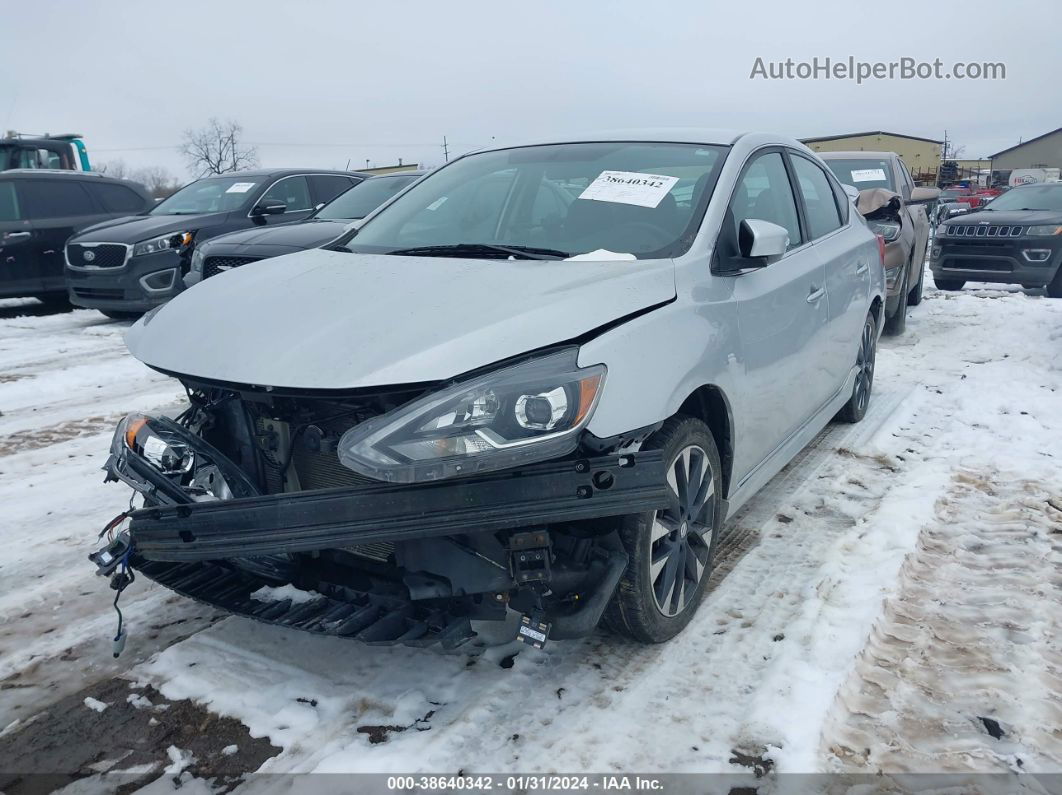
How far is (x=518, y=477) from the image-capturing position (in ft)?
7.39

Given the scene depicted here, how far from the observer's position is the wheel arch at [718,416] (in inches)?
117

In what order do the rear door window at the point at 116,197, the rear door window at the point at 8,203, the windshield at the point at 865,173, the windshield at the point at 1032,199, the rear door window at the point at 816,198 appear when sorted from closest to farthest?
the rear door window at the point at 816,198, the windshield at the point at 865,173, the rear door window at the point at 8,203, the rear door window at the point at 116,197, the windshield at the point at 1032,199

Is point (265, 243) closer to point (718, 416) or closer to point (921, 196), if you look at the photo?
point (718, 416)

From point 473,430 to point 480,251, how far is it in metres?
1.17

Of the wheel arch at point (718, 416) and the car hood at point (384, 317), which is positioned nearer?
the car hood at point (384, 317)

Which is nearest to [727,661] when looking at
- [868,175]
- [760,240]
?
[760,240]

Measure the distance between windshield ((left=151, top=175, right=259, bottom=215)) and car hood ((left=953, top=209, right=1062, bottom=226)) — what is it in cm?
980

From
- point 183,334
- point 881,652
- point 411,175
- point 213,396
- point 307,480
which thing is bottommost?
point 881,652

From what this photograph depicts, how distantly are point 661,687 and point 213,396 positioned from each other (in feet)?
5.96

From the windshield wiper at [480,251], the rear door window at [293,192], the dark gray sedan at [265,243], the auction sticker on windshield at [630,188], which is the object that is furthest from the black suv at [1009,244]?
the windshield wiper at [480,251]

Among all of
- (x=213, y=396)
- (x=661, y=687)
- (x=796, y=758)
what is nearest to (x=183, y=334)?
(x=213, y=396)

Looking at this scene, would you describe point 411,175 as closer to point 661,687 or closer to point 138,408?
point 138,408

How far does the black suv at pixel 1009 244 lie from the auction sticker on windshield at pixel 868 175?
9.79ft

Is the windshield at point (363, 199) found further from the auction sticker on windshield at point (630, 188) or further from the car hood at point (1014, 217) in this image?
the car hood at point (1014, 217)
